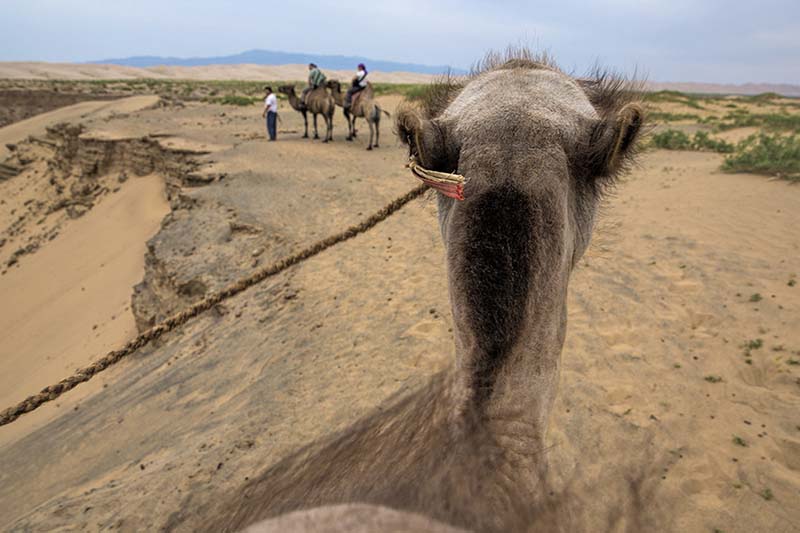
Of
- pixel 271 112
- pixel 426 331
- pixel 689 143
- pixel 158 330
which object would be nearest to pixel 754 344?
pixel 426 331

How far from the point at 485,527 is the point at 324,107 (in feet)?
50.8

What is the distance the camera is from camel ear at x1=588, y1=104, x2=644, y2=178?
129cm

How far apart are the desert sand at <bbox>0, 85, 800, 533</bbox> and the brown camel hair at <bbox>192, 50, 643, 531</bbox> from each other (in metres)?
0.73

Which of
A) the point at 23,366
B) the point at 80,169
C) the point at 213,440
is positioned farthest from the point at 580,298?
the point at 80,169

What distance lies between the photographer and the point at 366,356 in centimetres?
443

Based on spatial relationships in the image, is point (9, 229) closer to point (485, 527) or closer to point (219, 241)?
point (219, 241)

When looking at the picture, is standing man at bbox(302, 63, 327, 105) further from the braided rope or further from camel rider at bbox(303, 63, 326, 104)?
the braided rope

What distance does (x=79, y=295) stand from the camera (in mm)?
9875

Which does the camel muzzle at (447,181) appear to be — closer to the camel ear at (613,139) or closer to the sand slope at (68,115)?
the camel ear at (613,139)

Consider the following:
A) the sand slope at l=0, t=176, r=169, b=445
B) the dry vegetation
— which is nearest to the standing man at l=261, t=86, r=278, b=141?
the sand slope at l=0, t=176, r=169, b=445

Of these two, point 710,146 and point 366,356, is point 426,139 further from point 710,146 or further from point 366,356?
point 710,146

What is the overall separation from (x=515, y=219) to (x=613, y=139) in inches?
15.0

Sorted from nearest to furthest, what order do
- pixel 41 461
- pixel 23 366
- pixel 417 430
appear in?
pixel 417 430 < pixel 41 461 < pixel 23 366

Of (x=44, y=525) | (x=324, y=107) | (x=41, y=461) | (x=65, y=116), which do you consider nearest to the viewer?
(x=44, y=525)
